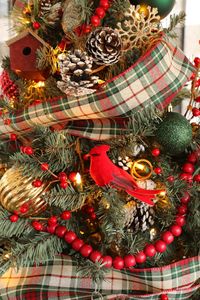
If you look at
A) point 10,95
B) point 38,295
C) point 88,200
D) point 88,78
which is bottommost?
point 38,295

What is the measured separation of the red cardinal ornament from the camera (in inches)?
24.4

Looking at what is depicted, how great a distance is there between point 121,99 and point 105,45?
9 centimetres

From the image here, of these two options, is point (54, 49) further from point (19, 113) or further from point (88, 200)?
point (88, 200)

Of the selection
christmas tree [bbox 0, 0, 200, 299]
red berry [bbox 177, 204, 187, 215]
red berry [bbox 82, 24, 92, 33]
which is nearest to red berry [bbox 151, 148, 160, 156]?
christmas tree [bbox 0, 0, 200, 299]

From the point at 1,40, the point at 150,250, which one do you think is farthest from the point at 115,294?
the point at 1,40

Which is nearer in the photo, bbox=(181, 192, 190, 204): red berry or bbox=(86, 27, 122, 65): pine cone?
bbox=(86, 27, 122, 65): pine cone

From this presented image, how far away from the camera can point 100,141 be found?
71 centimetres

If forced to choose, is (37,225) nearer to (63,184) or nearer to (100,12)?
(63,184)

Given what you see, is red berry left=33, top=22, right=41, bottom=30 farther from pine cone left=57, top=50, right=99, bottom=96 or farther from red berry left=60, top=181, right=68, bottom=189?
red berry left=60, top=181, right=68, bottom=189

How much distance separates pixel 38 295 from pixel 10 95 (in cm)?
41

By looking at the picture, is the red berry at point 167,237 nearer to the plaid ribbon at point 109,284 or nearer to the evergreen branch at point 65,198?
the plaid ribbon at point 109,284

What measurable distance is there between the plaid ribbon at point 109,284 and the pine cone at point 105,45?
1.18 feet

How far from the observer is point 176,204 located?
725mm

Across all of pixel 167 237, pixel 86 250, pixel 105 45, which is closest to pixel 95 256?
pixel 86 250
